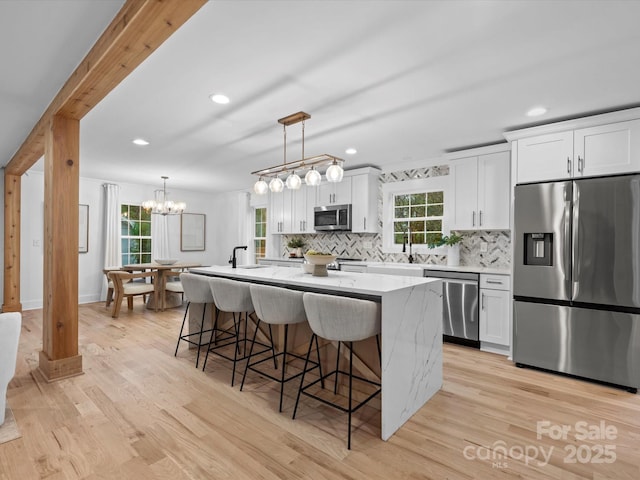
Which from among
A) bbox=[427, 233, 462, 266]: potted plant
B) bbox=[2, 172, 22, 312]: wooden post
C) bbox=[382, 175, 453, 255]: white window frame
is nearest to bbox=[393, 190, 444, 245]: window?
bbox=[382, 175, 453, 255]: white window frame

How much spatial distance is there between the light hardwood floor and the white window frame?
211cm

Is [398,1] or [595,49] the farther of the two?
[595,49]

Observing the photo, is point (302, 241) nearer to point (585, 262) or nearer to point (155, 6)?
point (585, 262)

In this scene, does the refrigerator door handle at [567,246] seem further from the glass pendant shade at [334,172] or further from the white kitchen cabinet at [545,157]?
the glass pendant shade at [334,172]

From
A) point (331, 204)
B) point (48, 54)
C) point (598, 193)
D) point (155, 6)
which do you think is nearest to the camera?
point (155, 6)

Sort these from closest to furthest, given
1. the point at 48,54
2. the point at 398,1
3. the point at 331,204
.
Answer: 1. the point at 398,1
2. the point at 48,54
3. the point at 331,204

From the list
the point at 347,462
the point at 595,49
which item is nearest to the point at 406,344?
the point at 347,462

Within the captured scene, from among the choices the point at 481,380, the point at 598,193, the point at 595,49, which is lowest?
the point at 481,380

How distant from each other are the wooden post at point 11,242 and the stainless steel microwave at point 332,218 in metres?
4.95

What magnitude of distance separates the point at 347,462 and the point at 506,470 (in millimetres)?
871

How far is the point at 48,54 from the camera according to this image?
2289 mm

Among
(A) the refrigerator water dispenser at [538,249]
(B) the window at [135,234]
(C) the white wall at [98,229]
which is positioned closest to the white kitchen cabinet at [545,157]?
(A) the refrigerator water dispenser at [538,249]

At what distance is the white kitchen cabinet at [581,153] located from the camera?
2988 mm

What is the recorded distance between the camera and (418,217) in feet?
17.0
